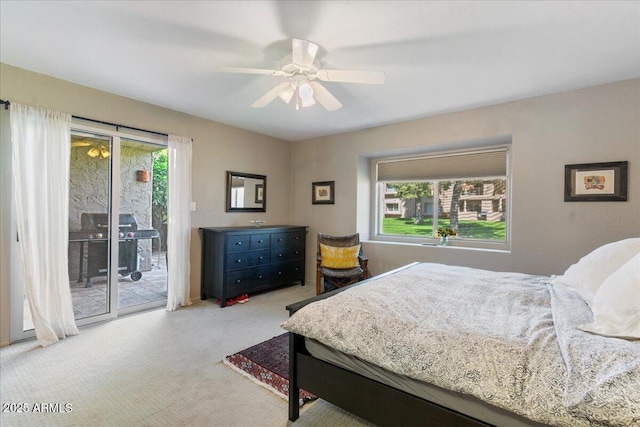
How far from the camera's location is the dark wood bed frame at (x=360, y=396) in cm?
126

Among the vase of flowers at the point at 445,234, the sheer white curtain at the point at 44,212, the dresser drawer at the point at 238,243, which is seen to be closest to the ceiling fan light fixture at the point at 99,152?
the sheer white curtain at the point at 44,212

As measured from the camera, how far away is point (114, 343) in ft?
8.82

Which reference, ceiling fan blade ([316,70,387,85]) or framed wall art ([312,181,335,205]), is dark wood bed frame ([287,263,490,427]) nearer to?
ceiling fan blade ([316,70,387,85])

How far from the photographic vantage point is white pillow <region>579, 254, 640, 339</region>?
124 centimetres

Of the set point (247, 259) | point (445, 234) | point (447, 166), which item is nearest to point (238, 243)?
point (247, 259)

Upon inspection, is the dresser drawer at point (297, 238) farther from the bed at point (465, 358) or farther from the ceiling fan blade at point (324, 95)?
the bed at point (465, 358)

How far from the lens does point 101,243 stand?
10.7ft

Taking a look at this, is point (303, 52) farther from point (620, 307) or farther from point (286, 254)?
point (286, 254)

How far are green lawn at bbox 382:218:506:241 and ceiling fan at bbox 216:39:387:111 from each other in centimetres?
256

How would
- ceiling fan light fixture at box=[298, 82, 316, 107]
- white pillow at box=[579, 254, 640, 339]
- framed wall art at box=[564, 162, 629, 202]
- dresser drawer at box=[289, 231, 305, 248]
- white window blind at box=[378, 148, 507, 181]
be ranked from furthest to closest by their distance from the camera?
1. dresser drawer at box=[289, 231, 305, 248]
2. white window blind at box=[378, 148, 507, 181]
3. framed wall art at box=[564, 162, 629, 202]
4. ceiling fan light fixture at box=[298, 82, 316, 107]
5. white pillow at box=[579, 254, 640, 339]

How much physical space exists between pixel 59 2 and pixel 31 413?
2506 millimetres

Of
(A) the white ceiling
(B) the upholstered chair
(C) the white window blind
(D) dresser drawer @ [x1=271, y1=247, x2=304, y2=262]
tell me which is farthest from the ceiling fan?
(D) dresser drawer @ [x1=271, y1=247, x2=304, y2=262]

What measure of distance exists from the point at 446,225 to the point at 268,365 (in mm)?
3067

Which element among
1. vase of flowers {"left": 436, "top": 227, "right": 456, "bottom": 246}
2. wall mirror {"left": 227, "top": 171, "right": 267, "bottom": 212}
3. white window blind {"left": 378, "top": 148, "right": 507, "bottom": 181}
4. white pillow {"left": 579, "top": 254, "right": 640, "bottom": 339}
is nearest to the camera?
white pillow {"left": 579, "top": 254, "right": 640, "bottom": 339}
